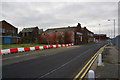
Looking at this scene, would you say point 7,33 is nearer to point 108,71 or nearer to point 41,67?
point 41,67

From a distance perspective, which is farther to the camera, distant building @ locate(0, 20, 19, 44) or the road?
distant building @ locate(0, 20, 19, 44)

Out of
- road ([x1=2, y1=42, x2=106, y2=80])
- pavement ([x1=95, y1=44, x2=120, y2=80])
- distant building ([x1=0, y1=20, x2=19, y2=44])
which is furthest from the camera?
distant building ([x1=0, y1=20, x2=19, y2=44])

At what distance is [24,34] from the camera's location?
173 feet

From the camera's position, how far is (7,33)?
3547cm

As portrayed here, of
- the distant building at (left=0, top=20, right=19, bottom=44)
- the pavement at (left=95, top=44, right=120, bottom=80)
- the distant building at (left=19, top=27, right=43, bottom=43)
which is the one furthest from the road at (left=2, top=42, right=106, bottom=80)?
the distant building at (left=19, top=27, right=43, bottom=43)

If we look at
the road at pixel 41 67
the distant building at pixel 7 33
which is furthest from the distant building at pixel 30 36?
the road at pixel 41 67

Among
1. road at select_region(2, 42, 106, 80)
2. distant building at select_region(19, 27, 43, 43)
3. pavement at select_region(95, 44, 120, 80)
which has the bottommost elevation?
road at select_region(2, 42, 106, 80)

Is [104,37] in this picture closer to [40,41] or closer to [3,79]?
[40,41]

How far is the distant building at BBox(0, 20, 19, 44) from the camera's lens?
33500 millimetres

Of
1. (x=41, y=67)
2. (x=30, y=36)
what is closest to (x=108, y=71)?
(x=41, y=67)

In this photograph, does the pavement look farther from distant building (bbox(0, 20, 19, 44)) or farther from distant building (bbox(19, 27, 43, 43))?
distant building (bbox(19, 27, 43, 43))

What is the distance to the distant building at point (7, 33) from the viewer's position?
3350 cm

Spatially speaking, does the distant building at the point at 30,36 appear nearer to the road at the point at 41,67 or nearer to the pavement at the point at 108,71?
the road at the point at 41,67

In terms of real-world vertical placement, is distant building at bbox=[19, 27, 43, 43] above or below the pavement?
above
